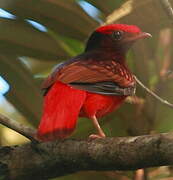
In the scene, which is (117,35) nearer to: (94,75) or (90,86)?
(94,75)

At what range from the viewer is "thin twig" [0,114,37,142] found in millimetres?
3076

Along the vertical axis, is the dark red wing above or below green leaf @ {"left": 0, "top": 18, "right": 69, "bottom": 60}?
below

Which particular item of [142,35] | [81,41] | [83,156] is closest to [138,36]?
[142,35]

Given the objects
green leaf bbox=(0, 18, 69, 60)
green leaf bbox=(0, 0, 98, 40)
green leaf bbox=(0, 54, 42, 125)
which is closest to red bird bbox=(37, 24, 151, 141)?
green leaf bbox=(0, 0, 98, 40)

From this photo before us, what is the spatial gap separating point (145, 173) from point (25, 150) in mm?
660

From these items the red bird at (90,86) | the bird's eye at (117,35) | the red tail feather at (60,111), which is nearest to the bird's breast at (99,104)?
the red bird at (90,86)

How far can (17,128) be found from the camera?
315cm

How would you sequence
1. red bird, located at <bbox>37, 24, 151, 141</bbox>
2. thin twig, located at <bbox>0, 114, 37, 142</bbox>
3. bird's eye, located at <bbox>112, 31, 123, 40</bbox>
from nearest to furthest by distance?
thin twig, located at <bbox>0, 114, 37, 142</bbox>, red bird, located at <bbox>37, 24, 151, 141</bbox>, bird's eye, located at <bbox>112, 31, 123, 40</bbox>

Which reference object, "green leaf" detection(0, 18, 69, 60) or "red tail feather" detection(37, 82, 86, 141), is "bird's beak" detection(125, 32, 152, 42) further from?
"red tail feather" detection(37, 82, 86, 141)

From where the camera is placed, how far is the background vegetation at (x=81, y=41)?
385 cm

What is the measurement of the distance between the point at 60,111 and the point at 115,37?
3.76 ft

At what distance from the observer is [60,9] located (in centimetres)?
415

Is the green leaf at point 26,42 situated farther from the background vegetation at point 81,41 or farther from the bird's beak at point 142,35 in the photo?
the bird's beak at point 142,35

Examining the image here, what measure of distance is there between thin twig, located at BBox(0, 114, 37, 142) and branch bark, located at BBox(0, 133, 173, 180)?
52 mm
